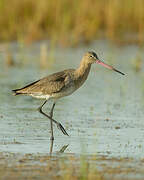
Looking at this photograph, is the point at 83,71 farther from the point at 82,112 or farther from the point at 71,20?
the point at 71,20

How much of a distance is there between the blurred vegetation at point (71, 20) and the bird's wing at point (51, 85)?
7.50 m

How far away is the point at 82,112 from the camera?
10.6 meters

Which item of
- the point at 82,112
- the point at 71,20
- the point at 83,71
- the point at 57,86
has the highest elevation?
the point at 71,20

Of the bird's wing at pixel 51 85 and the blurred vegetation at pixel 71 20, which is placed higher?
the blurred vegetation at pixel 71 20

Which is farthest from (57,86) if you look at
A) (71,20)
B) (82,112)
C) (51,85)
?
(71,20)

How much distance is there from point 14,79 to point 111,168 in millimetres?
6751

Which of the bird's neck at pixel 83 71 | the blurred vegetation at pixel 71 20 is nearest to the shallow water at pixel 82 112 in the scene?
the bird's neck at pixel 83 71

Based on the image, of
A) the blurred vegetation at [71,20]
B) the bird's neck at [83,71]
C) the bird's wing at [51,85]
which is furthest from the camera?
the blurred vegetation at [71,20]

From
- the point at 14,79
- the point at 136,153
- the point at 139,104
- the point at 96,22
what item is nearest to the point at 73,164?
the point at 136,153

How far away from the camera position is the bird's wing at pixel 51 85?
955 cm

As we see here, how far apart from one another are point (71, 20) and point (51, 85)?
893 cm

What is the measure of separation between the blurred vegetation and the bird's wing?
750 centimetres

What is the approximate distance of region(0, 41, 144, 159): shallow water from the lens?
8328 millimetres

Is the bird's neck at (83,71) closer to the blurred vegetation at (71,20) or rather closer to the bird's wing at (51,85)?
the bird's wing at (51,85)
